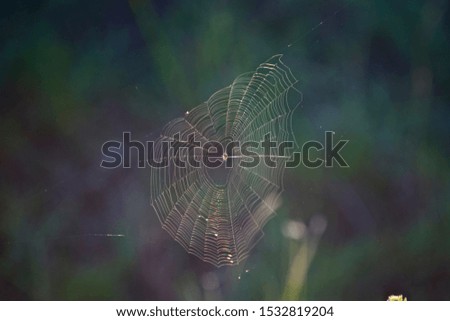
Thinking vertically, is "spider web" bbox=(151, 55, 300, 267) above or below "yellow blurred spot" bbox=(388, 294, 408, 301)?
above

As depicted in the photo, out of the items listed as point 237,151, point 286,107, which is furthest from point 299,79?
point 237,151

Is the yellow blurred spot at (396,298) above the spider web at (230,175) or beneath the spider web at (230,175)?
beneath

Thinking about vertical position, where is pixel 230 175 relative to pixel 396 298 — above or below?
above

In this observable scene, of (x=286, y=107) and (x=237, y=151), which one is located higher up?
(x=286, y=107)

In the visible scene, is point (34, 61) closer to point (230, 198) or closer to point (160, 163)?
point (160, 163)

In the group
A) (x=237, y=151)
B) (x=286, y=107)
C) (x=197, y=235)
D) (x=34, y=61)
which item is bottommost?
(x=197, y=235)

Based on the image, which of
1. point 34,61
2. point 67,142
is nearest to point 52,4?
point 34,61
